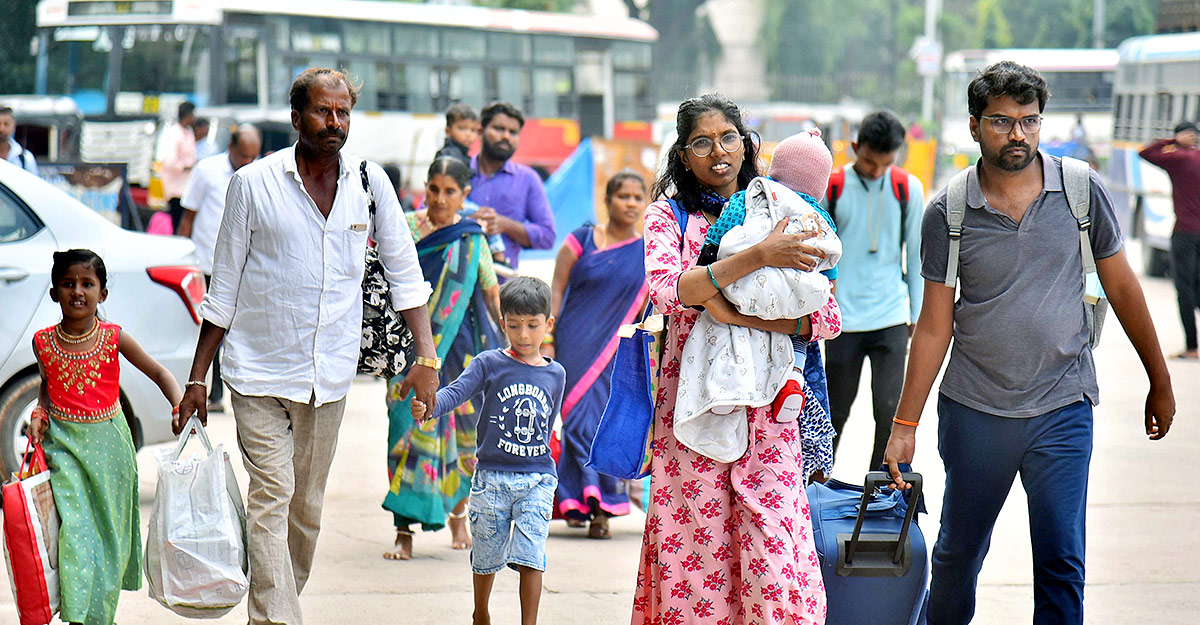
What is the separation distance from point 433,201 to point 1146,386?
6709 mm

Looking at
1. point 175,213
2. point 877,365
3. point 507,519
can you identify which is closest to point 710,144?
point 507,519

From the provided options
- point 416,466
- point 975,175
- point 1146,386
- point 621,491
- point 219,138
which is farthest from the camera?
point 219,138

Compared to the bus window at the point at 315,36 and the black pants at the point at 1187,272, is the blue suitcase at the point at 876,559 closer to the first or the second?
the black pants at the point at 1187,272

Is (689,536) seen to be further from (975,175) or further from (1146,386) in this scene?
(1146,386)

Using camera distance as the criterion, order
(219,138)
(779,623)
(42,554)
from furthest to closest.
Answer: (219,138)
(42,554)
(779,623)

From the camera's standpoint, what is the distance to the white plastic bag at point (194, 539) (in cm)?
396

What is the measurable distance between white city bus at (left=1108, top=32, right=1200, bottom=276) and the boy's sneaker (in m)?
14.4

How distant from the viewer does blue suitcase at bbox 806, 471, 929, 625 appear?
365 centimetres

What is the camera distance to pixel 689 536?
3.66m

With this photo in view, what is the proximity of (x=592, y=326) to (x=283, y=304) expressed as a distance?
2178 mm

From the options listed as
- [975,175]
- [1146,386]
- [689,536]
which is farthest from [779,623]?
[1146,386]

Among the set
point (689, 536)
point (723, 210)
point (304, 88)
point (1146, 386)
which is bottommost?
point (1146, 386)

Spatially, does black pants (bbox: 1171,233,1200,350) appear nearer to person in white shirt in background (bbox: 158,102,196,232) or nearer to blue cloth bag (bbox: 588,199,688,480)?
blue cloth bag (bbox: 588,199,688,480)

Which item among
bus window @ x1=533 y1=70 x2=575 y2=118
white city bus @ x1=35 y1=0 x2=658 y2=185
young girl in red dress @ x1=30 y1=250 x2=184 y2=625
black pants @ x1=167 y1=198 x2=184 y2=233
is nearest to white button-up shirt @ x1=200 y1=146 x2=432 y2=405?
young girl in red dress @ x1=30 y1=250 x2=184 y2=625
